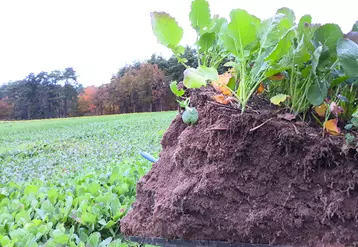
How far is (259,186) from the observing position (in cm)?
98

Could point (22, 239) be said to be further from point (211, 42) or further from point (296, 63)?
point (296, 63)

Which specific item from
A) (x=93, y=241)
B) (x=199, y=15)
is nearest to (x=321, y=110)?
(x=199, y=15)

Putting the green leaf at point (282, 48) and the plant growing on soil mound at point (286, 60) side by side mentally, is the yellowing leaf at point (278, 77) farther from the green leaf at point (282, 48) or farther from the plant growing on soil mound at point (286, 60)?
the green leaf at point (282, 48)

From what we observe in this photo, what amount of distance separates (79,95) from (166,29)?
48.4 metres

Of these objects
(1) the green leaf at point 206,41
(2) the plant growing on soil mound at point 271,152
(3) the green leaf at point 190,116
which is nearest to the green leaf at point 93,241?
(2) the plant growing on soil mound at point 271,152

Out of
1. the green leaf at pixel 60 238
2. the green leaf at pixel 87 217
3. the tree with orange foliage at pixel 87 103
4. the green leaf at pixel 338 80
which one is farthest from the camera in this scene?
the tree with orange foliage at pixel 87 103

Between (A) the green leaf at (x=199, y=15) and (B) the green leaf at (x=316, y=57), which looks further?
(A) the green leaf at (x=199, y=15)

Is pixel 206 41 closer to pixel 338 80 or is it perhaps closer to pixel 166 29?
pixel 166 29

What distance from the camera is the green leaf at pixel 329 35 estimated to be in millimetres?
994

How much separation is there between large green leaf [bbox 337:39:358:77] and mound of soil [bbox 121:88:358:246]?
0.63 feet

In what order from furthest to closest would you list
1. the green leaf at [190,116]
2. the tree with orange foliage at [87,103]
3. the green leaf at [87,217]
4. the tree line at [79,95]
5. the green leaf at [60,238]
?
the tree with orange foliage at [87,103]
the tree line at [79,95]
the green leaf at [87,217]
the green leaf at [60,238]
the green leaf at [190,116]

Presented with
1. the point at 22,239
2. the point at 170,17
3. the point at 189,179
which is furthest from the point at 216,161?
the point at 22,239

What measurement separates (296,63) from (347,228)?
0.48 metres

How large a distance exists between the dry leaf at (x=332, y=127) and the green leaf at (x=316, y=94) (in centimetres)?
6
